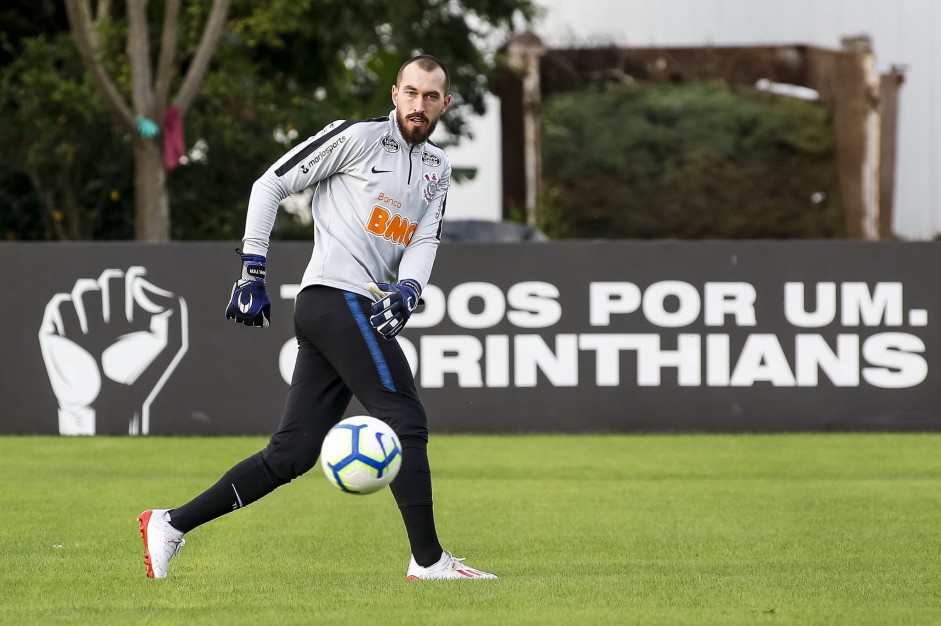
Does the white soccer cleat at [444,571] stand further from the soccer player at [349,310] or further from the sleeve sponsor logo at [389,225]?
the sleeve sponsor logo at [389,225]

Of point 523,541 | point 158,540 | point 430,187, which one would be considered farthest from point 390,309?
point 523,541

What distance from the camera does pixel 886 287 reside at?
1455cm

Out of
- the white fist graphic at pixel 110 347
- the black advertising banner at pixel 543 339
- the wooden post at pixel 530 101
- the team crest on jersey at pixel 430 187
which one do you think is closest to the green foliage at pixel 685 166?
the wooden post at pixel 530 101

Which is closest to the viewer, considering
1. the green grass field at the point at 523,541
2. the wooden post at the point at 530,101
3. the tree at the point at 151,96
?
the green grass field at the point at 523,541

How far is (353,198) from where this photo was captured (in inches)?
255

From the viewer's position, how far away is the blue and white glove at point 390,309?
633 cm

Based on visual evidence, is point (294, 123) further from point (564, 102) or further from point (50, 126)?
point (564, 102)

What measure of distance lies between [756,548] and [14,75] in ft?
73.1

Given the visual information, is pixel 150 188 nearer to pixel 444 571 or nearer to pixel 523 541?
pixel 523 541

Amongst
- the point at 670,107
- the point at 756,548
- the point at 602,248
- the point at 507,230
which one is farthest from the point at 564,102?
the point at 756,548

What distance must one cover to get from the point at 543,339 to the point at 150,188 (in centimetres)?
923

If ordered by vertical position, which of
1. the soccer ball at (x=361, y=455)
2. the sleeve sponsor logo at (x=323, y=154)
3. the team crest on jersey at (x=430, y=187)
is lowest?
the soccer ball at (x=361, y=455)

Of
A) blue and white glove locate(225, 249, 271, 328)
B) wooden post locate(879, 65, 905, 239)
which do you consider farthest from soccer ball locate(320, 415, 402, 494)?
wooden post locate(879, 65, 905, 239)

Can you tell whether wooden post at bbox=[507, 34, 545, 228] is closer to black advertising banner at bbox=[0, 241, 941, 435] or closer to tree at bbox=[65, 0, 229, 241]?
tree at bbox=[65, 0, 229, 241]
